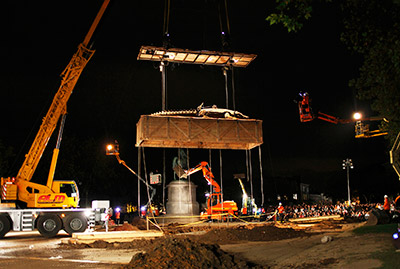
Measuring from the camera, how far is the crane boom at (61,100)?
82.8 ft

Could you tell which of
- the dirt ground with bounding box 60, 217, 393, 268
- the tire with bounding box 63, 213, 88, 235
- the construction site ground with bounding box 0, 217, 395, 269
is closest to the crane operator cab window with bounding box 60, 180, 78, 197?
the tire with bounding box 63, 213, 88, 235

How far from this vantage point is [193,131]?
2219 centimetres

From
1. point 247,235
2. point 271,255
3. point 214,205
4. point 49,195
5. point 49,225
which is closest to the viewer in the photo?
point 271,255

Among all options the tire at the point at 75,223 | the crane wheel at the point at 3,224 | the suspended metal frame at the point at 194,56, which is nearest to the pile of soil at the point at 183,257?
the suspended metal frame at the point at 194,56

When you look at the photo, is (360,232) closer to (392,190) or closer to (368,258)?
(368,258)

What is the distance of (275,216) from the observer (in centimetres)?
2603

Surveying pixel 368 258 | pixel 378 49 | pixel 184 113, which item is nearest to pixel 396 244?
pixel 368 258

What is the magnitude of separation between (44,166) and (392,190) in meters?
57.7

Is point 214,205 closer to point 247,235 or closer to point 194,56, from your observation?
point 247,235

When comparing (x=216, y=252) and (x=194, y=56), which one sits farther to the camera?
(x=194, y=56)

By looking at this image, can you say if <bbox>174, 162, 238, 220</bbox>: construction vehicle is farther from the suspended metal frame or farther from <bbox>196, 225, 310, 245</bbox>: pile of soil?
the suspended metal frame

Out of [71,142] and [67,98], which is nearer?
[67,98]

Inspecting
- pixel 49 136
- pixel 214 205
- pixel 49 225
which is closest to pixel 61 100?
pixel 49 136

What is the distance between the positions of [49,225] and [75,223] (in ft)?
4.72
